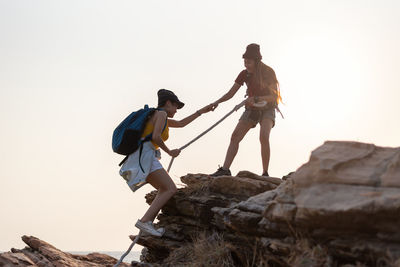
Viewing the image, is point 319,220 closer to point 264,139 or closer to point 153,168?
point 153,168

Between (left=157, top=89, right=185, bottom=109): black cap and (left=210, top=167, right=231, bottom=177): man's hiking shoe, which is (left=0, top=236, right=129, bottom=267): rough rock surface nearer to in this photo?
(left=210, top=167, right=231, bottom=177): man's hiking shoe

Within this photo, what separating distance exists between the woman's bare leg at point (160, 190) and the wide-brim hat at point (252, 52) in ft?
10.4

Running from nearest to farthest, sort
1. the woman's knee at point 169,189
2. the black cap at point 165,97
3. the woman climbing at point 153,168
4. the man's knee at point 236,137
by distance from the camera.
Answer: the woman climbing at point 153,168, the woman's knee at point 169,189, the black cap at point 165,97, the man's knee at point 236,137

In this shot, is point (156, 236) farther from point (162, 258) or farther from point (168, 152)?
point (168, 152)

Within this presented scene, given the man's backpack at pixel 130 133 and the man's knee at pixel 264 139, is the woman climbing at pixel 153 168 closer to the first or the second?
the man's backpack at pixel 130 133

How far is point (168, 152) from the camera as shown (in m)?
9.84

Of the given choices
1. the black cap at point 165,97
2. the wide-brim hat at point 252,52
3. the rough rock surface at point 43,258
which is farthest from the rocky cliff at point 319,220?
the wide-brim hat at point 252,52

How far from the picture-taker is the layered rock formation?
616 centimetres

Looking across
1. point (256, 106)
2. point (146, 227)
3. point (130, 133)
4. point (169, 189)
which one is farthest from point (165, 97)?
point (146, 227)

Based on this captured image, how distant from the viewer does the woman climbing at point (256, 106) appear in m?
10.8

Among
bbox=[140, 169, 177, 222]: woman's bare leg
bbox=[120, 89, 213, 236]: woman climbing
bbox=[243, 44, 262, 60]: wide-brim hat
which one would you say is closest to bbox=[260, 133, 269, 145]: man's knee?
bbox=[243, 44, 262, 60]: wide-brim hat

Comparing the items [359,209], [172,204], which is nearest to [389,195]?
[359,209]

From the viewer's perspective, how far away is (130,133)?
9367 mm

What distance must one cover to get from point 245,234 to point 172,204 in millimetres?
2655
